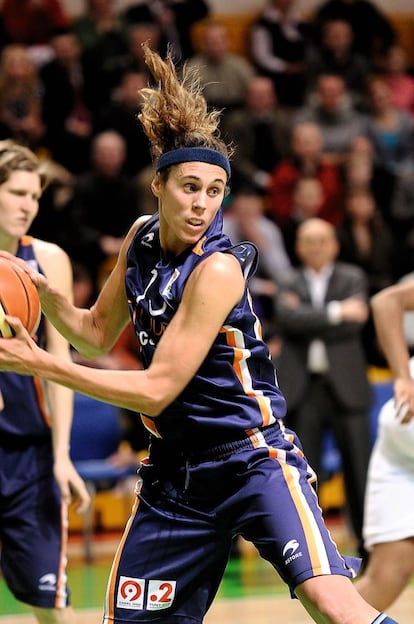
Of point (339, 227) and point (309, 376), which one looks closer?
point (309, 376)

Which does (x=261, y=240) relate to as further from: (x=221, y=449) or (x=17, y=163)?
(x=221, y=449)

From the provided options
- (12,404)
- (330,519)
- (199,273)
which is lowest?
(330,519)

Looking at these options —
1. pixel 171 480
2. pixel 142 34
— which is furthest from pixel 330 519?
pixel 171 480

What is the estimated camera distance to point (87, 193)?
9297mm

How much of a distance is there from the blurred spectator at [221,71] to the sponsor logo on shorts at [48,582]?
7.07m

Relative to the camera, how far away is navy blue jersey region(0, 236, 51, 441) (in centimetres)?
453

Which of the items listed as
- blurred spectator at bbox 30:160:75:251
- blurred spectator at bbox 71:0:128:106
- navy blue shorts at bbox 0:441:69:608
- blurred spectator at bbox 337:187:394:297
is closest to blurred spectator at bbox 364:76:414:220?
blurred spectator at bbox 337:187:394:297

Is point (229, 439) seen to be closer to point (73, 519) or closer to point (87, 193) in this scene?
point (73, 519)

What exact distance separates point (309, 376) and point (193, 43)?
513 cm

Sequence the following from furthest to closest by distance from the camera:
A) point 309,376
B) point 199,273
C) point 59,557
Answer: point 309,376, point 59,557, point 199,273

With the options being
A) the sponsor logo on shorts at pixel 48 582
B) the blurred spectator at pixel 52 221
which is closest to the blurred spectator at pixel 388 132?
the blurred spectator at pixel 52 221

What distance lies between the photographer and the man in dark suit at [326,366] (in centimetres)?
775

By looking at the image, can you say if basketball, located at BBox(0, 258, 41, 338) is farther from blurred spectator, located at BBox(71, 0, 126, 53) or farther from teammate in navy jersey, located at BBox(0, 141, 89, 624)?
blurred spectator, located at BBox(71, 0, 126, 53)

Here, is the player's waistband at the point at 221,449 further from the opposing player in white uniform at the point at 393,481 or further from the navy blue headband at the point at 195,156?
the opposing player in white uniform at the point at 393,481
